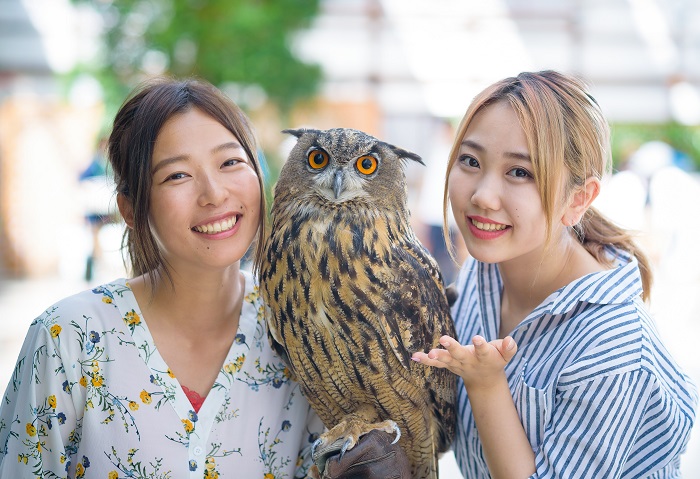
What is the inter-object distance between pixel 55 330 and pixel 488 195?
1038mm

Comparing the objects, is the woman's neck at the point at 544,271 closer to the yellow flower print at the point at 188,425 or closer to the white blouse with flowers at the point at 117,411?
the white blouse with flowers at the point at 117,411

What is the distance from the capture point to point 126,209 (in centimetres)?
170

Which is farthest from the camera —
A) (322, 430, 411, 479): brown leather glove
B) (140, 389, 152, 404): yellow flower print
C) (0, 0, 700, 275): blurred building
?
(0, 0, 700, 275): blurred building

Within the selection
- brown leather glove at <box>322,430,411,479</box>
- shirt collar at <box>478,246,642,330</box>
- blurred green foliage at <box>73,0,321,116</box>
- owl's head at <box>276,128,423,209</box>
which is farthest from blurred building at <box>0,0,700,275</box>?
brown leather glove at <box>322,430,411,479</box>

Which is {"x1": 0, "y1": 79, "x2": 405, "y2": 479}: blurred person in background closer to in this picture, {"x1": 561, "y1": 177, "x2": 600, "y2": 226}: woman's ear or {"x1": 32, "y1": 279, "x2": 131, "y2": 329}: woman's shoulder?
{"x1": 32, "y1": 279, "x2": 131, "y2": 329}: woman's shoulder

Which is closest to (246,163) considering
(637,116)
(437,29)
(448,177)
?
(448,177)

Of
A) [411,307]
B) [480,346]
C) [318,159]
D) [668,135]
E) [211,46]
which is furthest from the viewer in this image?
[668,135]

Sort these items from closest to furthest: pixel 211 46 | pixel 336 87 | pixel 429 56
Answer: pixel 211 46 → pixel 336 87 → pixel 429 56

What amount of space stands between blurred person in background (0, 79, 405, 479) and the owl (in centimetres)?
10

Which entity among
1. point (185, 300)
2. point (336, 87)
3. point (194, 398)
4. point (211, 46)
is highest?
point (336, 87)

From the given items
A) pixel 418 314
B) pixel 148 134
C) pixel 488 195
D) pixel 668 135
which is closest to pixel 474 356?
pixel 418 314

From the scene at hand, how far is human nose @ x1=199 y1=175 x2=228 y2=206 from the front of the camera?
4.99 feet

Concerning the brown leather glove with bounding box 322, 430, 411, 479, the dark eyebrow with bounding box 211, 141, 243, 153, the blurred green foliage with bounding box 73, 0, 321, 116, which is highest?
the blurred green foliage with bounding box 73, 0, 321, 116

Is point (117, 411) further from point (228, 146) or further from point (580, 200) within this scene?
point (580, 200)
